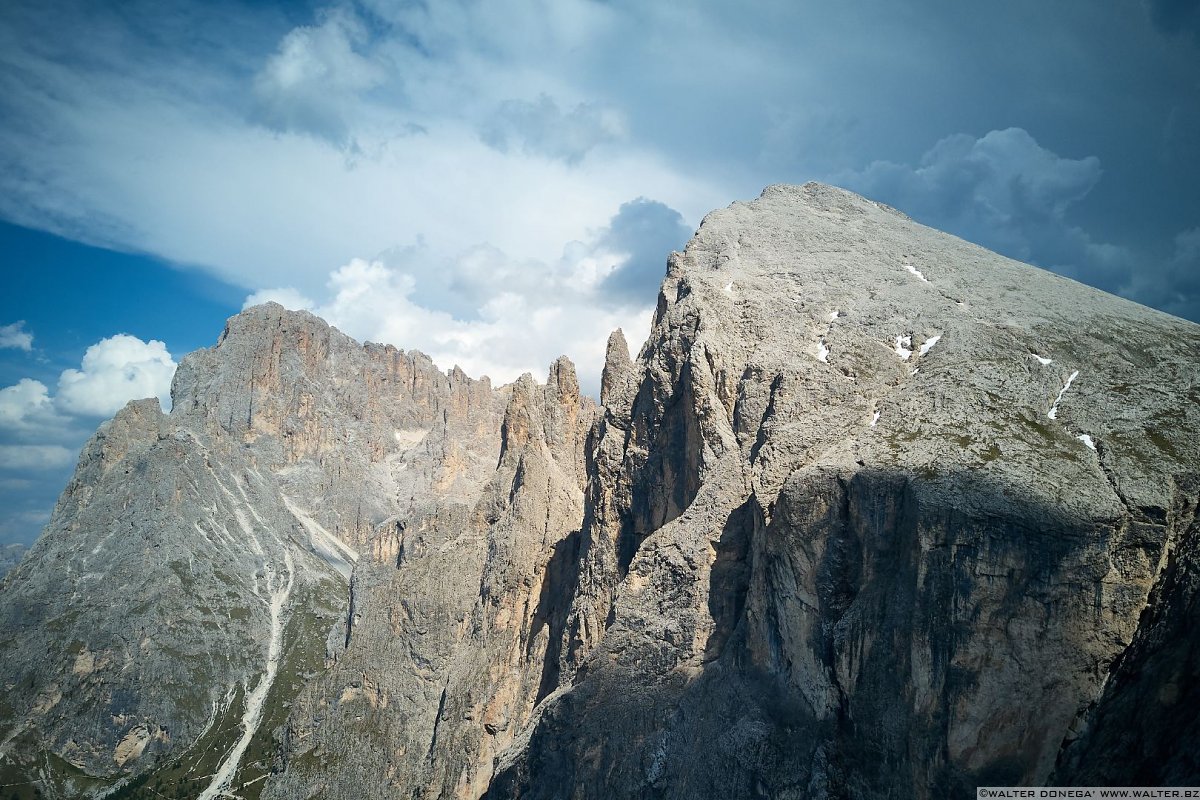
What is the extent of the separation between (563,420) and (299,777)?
215 ft

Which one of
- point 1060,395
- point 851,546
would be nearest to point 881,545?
point 851,546

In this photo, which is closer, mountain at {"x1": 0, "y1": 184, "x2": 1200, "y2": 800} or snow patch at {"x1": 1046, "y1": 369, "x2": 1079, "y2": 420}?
mountain at {"x1": 0, "y1": 184, "x2": 1200, "y2": 800}

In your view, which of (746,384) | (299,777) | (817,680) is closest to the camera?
(817,680)

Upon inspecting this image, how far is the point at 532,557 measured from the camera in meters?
87.8

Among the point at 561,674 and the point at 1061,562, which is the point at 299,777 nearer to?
the point at 561,674

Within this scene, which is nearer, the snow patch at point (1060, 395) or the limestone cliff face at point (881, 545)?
the limestone cliff face at point (881, 545)

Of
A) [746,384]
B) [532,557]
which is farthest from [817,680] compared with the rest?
[532,557]

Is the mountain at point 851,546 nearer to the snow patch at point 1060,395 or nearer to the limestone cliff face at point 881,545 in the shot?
the limestone cliff face at point 881,545

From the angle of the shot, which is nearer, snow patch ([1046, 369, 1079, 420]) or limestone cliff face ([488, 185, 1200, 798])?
limestone cliff face ([488, 185, 1200, 798])

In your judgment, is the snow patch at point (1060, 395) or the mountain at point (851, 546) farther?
the snow patch at point (1060, 395)

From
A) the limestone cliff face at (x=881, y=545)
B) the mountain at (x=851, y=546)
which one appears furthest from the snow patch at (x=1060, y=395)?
the mountain at (x=851, y=546)

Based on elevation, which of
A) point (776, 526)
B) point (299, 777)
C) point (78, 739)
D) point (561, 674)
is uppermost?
point (776, 526)

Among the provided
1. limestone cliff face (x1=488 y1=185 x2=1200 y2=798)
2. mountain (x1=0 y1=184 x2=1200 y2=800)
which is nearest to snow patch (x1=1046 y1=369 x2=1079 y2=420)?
limestone cliff face (x1=488 y1=185 x2=1200 y2=798)

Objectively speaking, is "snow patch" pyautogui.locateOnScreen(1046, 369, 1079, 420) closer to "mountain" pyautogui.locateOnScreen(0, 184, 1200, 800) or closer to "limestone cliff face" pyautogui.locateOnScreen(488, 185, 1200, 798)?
"limestone cliff face" pyautogui.locateOnScreen(488, 185, 1200, 798)
